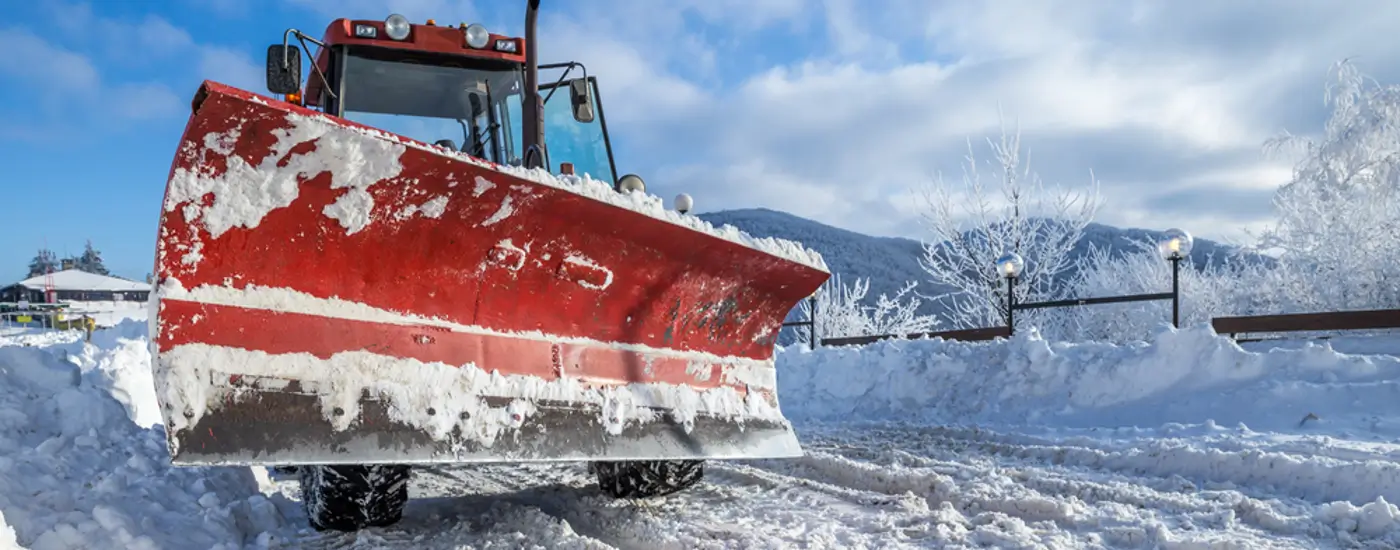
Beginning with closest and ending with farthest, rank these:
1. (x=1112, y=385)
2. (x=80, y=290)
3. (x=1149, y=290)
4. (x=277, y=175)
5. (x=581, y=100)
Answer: (x=277, y=175), (x=581, y=100), (x=1112, y=385), (x=1149, y=290), (x=80, y=290)

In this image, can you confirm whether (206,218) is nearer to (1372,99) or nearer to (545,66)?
(545,66)

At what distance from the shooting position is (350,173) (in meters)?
2.34

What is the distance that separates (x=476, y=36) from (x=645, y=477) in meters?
2.49

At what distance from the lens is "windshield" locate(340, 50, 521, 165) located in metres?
4.59

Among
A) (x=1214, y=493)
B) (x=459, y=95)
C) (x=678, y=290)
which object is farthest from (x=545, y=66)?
(x=1214, y=493)

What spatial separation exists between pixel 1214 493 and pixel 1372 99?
59.1 feet

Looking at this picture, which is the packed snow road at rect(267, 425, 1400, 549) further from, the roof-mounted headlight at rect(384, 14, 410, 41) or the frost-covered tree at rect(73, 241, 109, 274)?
the frost-covered tree at rect(73, 241, 109, 274)

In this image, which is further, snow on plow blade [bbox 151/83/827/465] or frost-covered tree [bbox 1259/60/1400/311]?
frost-covered tree [bbox 1259/60/1400/311]

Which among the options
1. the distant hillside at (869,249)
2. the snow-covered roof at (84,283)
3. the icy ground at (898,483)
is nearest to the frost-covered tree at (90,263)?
the snow-covered roof at (84,283)

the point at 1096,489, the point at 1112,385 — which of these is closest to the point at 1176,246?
the point at 1112,385

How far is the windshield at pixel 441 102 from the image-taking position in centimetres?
459

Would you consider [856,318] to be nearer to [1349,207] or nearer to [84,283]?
[1349,207]

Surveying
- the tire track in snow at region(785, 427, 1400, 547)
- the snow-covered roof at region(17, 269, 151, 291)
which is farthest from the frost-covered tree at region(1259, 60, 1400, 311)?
the snow-covered roof at region(17, 269, 151, 291)

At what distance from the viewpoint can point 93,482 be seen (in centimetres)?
297
